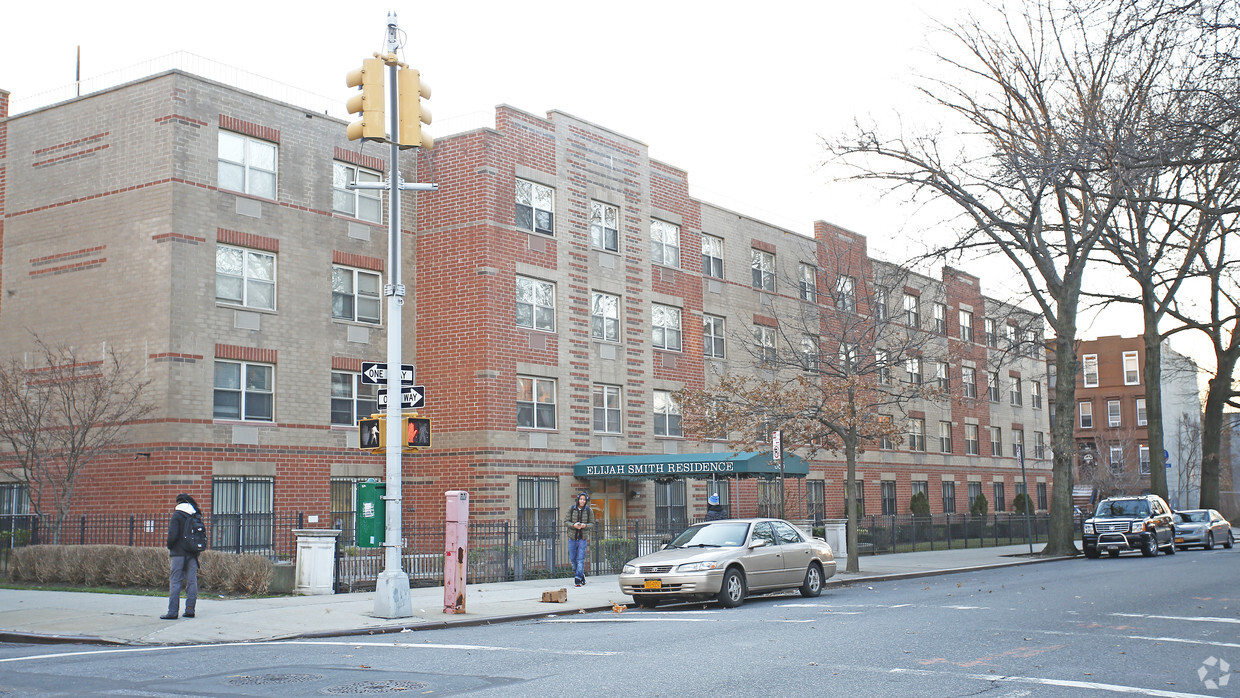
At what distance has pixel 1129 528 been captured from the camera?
105 feet

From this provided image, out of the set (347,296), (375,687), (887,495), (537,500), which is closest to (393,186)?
(375,687)

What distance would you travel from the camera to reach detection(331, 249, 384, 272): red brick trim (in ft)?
99.2

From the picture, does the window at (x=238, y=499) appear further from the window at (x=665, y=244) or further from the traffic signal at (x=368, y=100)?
the window at (x=665, y=244)

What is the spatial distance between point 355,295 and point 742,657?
72.1ft

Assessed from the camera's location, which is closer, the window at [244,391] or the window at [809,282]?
the window at [244,391]

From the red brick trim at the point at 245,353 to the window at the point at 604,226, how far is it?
10452 mm

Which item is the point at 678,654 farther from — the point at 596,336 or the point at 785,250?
the point at 785,250

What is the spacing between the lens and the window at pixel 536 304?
106 feet

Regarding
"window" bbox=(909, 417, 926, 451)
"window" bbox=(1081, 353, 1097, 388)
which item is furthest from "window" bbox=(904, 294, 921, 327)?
"window" bbox=(1081, 353, 1097, 388)

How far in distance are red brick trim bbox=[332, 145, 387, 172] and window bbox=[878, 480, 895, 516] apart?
25.3m

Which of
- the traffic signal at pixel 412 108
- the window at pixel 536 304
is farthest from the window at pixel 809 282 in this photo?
the traffic signal at pixel 412 108

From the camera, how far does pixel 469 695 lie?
8.89 meters

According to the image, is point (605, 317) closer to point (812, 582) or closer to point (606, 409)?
point (606, 409)

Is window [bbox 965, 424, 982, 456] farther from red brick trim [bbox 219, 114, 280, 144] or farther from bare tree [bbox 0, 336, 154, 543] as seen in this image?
bare tree [bbox 0, 336, 154, 543]
